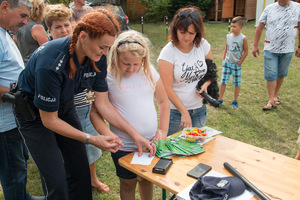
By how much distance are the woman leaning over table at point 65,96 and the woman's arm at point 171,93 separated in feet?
1.91

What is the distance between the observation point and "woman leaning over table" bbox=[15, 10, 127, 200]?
143cm

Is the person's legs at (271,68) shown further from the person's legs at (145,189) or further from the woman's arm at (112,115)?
the woman's arm at (112,115)

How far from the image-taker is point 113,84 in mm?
1867

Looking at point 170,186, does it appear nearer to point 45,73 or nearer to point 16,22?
point 45,73

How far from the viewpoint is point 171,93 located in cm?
222

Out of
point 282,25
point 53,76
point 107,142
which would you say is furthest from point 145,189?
point 282,25

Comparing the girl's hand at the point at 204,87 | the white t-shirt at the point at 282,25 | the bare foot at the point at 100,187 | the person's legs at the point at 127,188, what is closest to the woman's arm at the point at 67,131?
the person's legs at the point at 127,188

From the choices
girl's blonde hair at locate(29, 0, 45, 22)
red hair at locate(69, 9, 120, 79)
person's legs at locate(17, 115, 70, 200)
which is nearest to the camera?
red hair at locate(69, 9, 120, 79)

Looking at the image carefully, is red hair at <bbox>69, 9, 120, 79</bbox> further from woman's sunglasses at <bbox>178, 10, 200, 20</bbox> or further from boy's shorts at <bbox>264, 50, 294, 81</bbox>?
boy's shorts at <bbox>264, 50, 294, 81</bbox>

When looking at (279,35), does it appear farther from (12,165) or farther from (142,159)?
(12,165)

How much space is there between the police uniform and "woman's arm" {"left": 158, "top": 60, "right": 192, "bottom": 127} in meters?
0.63

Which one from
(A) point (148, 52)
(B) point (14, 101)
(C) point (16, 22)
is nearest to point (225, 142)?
(A) point (148, 52)

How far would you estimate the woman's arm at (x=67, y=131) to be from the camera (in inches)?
61.1

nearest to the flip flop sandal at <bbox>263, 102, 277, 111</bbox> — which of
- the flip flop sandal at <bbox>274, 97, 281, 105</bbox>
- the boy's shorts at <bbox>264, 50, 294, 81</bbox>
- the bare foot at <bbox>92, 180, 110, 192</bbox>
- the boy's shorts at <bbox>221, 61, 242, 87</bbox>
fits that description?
the flip flop sandal at <bbox>274, 97, 281, 105</bbox>
